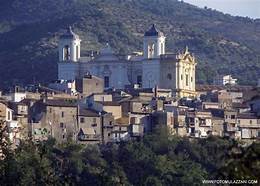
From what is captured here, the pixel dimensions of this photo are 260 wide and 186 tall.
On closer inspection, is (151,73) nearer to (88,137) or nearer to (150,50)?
(150,50)

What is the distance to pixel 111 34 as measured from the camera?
116 metres

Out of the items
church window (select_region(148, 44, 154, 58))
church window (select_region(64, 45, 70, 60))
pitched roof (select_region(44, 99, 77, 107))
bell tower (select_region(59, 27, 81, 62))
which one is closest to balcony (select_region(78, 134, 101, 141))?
pitched roof (select_region(44, 99, 77, 107))

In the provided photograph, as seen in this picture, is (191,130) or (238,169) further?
(191,130)

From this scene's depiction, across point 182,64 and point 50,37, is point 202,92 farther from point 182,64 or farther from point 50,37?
point 50,37

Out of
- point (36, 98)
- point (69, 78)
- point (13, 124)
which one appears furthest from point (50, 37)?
point (13, 124)

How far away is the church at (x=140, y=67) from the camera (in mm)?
84125

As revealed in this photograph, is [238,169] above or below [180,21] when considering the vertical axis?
below

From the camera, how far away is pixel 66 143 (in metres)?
63.3

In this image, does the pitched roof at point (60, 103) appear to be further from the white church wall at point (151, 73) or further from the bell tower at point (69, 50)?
the bell tower at point (69, 50)

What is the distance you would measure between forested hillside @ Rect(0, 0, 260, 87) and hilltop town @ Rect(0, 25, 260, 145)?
9.92 meters

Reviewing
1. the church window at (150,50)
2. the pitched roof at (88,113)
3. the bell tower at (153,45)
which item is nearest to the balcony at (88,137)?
the pitched roof at (88,113)

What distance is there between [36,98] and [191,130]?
755 centimetres

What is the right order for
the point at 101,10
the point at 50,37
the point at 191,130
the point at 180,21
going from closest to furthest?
1. the point at 191,130
2. the point at 50,37
3. the point at 101,10
4. the point at 180,21

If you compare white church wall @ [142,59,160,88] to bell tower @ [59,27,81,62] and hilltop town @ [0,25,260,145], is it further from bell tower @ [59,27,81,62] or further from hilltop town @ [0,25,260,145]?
bell tower @ [59,27,81,62]
